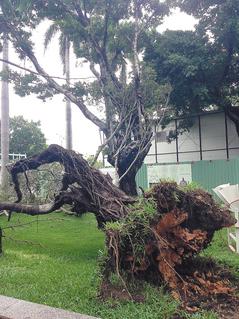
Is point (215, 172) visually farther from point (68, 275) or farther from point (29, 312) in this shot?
point (29, 312)

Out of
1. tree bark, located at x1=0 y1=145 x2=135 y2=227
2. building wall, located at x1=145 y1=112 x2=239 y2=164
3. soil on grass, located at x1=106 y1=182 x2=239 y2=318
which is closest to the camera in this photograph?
soil on grass, located at x1=106 y1=182 x2=239 y2=318

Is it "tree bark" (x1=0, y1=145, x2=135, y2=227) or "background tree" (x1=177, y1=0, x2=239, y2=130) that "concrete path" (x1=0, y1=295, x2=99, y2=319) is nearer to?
"tree bark" (x1=0, y1=145, x2=135, y2=227)

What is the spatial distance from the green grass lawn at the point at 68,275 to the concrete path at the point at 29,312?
39 cm

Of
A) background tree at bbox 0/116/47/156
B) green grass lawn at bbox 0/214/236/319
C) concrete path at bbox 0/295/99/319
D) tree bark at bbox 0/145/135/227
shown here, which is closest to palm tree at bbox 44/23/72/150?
green grass lawn at bbox 0/214/236/319

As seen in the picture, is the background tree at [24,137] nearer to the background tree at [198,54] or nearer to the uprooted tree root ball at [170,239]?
the background tree at [198,54]

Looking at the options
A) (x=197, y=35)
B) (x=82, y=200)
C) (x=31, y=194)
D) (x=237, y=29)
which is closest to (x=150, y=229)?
(x=82, y=200)

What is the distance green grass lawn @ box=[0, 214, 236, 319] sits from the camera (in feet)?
12.8

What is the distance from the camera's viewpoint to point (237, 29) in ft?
48.5

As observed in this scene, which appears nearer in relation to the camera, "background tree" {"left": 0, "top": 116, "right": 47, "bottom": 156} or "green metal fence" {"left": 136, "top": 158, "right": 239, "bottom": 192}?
"green metal fence" {"left": 136, "top": 158, "right": 239, "bottom": 192}

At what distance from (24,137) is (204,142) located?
18.5 meters

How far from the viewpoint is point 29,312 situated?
3.61 metres

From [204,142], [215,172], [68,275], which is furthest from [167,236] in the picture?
[204,142]

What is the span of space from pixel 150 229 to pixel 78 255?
3.31 metres

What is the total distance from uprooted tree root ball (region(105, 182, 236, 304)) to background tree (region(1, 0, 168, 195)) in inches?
284
